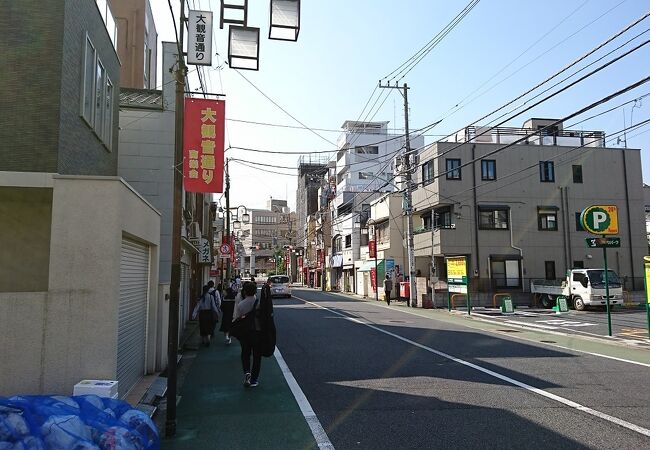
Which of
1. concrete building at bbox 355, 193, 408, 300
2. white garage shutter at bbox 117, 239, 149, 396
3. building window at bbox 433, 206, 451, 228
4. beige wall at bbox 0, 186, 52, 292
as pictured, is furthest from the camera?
concrete building at bbox 355, 193, 408, 300

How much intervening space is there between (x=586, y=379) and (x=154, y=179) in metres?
11.5

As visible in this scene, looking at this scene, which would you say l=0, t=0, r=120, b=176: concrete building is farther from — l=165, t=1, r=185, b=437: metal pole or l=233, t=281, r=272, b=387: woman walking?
l=233, t=281, r=272, b=387: woman walking

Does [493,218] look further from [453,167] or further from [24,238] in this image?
[24,238]

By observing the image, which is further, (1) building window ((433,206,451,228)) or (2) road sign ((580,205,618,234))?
(1) building window ((433,206,451,228))

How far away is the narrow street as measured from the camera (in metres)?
5.81

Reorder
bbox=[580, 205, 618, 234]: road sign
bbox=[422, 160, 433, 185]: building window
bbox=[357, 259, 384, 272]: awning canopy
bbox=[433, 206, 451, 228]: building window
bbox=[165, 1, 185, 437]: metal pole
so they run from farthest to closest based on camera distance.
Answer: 1. bbox=[357, 259, 384, 272]: awning canopy
2. bbox=[422, 160, 433, 185]: building window
3. bbox=[433, 206, 451, 228]: building window
4. bbox=[580, 205, 618, 234]: road sign
5. bbox=[165, 1, 185, 437]: metal pole

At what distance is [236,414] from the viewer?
682cm

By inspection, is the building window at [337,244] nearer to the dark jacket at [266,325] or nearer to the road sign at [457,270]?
the road sign at [457,270]

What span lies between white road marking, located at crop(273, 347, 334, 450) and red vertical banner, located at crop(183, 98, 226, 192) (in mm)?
3716

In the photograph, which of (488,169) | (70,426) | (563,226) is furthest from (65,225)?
(563,226)

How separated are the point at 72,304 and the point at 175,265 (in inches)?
52.9

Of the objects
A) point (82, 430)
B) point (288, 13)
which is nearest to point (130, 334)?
point (82, 430)

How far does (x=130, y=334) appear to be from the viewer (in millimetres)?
8039

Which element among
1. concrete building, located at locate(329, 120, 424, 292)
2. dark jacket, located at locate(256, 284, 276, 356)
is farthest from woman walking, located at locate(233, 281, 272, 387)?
concrete building, located at locate(329, 120, 424, 292)
